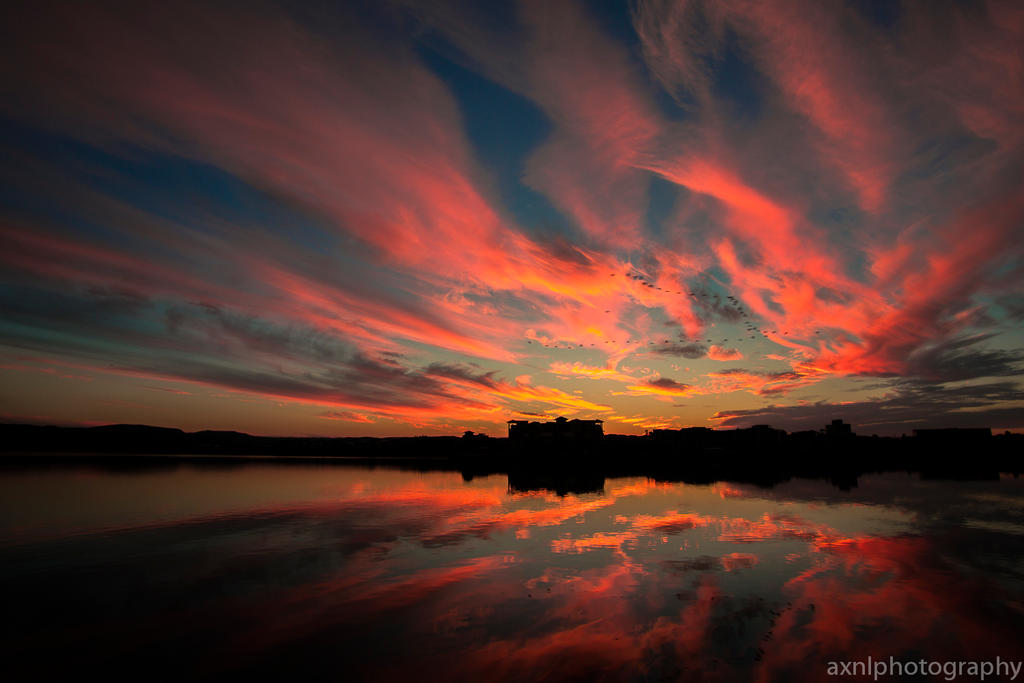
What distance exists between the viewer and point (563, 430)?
125750 mm

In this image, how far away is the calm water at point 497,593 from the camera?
11031 mm

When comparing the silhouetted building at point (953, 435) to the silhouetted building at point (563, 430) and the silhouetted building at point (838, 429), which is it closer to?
the silhouetted building at point (838, 429)

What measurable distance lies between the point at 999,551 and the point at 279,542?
34.6 metres

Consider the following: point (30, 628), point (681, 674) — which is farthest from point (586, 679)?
point (30, 628)

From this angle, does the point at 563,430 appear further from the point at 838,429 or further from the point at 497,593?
the point at 497,593

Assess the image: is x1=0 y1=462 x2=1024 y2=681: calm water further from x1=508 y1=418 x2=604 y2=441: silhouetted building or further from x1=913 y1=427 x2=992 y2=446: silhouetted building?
x1=913 y1=427 x2=992 y2=446: silhouetted building

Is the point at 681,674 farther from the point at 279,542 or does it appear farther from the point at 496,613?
the point at 279,542

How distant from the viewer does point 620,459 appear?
124 meters

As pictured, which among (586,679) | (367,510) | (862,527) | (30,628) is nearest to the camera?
(586,679)

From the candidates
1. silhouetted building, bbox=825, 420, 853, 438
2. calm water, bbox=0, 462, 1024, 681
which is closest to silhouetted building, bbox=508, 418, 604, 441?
silhouetted building, bbox=825, 420, 853, 438

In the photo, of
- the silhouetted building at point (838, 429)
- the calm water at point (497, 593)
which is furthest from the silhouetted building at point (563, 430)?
the calm water at point (497, 593)

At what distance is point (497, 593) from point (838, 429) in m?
166

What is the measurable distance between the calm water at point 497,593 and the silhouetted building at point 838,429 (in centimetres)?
13085

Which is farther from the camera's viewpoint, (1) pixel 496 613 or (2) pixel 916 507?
(2) pixel 916 507
